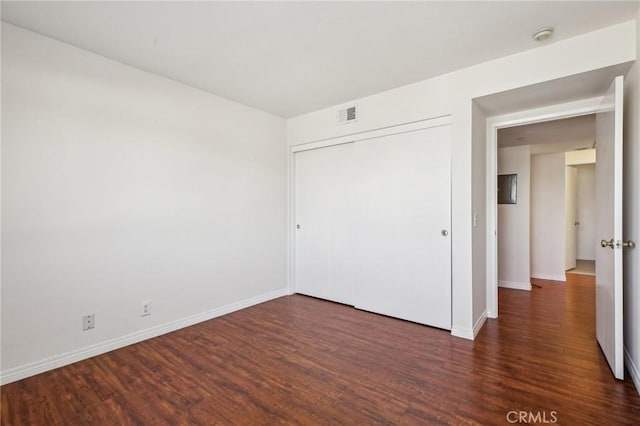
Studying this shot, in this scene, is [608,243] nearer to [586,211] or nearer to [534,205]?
[534,205]

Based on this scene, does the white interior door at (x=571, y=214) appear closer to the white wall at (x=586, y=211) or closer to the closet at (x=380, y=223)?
the white wall at (x=586, y=211)

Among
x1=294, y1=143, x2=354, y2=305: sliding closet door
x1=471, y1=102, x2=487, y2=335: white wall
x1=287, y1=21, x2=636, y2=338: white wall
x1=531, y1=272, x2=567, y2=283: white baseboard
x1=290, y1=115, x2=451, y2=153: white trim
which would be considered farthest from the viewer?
x1=531, y1=272, x2=567, y2=283: white baseboard

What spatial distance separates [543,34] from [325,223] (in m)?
2.82

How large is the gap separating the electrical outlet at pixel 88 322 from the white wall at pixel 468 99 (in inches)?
126

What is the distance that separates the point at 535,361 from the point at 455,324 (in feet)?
2.15

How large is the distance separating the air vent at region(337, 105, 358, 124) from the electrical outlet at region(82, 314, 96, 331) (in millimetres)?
3170

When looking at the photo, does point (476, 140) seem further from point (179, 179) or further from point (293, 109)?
point (179, 179)

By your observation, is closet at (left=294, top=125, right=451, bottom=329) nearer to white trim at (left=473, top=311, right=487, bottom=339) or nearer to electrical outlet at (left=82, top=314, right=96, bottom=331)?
white trim at (left=473, top=311, right=487, bottom=339)

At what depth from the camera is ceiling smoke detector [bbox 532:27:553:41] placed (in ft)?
7.06

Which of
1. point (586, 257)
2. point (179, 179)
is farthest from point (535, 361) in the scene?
point (586, 257)

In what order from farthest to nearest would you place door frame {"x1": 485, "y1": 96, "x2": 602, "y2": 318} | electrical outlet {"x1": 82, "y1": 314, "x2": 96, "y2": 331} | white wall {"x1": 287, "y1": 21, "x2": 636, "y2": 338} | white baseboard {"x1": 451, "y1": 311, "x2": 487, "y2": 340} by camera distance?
door frame {"x1": 485, "y1": 96, "x2": 602, "y2": 318}
white baseboard {"x1": 451, "y1": 311, "x2": 487, "y2": 340}
electrical outlet {"x1": 82, "y1": 314, "x2": 96, "y2": 331}
white wall {"x1": 287, "y1": 21, "x2": 636, "y2": 338}

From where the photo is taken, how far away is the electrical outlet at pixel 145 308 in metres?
2.78

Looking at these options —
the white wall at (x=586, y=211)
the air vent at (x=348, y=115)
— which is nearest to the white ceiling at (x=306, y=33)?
the air vent at (x=348, y=115)

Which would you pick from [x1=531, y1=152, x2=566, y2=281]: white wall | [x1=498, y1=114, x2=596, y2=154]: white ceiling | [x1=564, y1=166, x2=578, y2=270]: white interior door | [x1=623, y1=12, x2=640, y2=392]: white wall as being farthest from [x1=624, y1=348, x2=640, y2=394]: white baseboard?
[x1=564, y1=166, x2=578, y2=270]: white interior door
